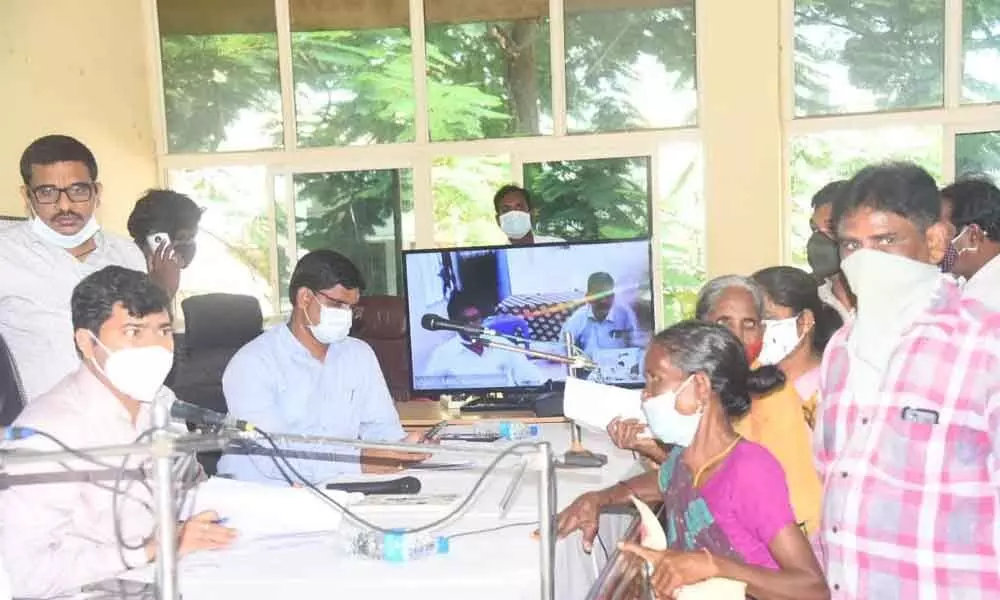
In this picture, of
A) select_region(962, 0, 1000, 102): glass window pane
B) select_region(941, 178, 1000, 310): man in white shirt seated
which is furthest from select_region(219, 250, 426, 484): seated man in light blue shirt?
select_region(962, 0, 1000, 102): glass window pane

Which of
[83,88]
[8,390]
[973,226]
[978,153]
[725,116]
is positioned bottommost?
[8,390]

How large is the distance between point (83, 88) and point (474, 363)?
3.79 metres

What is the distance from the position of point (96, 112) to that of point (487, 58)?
2.61 m

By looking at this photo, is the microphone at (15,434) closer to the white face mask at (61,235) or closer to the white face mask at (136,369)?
the white face mask at (136,369)

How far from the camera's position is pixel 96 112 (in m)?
5.80

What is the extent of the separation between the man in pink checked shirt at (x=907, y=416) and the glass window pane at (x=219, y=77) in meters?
5.47

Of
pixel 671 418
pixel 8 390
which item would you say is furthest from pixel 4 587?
pixel 671 418

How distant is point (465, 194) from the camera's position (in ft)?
20.7

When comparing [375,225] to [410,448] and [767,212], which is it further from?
[410,448]

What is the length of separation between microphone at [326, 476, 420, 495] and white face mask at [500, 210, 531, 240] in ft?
8.91

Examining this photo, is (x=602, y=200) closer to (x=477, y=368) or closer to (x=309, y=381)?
(x=477, y=368)

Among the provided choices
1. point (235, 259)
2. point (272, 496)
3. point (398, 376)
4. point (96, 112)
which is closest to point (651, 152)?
point (398, 376)

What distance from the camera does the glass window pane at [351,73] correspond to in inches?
247

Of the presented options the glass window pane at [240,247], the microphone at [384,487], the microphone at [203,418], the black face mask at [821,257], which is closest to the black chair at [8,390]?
the microphone at [384,487]
